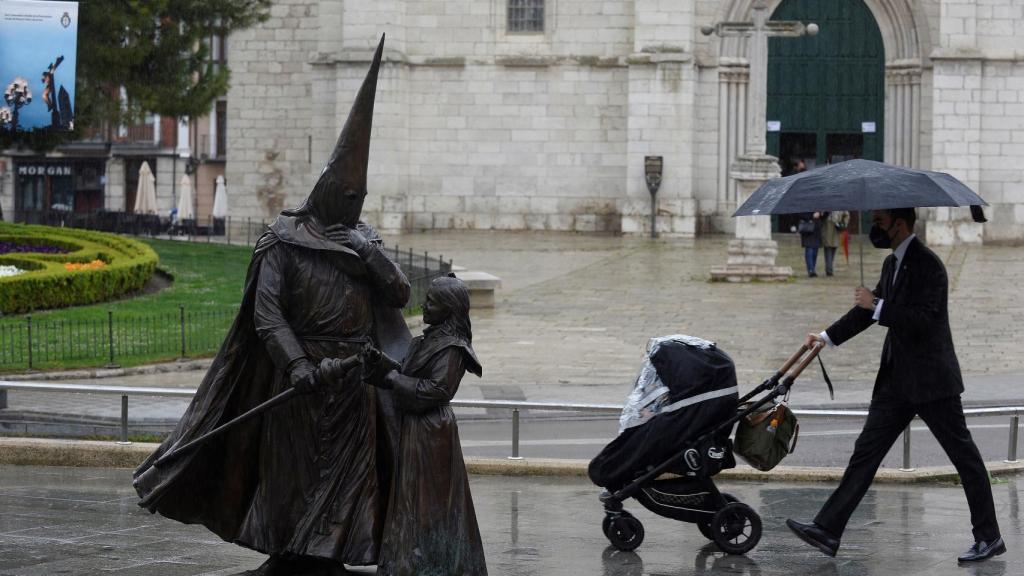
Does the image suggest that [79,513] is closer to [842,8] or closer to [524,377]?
[524,377]

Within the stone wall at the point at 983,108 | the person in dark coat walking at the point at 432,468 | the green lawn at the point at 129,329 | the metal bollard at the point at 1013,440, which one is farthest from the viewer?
the stone wall at the point at 983,108

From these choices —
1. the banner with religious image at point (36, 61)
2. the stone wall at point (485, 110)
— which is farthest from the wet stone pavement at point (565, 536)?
the stone wall at point (485, 110)

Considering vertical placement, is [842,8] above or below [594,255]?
above

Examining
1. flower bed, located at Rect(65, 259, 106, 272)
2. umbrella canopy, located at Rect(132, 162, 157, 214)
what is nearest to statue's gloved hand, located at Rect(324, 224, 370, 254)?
flower bed, located at Rect(65, 259, 106, 272)

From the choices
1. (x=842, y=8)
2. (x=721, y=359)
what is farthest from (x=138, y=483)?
(x=842, y=8)

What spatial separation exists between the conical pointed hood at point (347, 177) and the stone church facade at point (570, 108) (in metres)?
28.1

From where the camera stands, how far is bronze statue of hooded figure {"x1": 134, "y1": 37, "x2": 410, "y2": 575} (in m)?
7.46

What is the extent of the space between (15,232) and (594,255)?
34.9 ft

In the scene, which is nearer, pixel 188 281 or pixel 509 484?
pixel 509 484

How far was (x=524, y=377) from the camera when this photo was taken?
1750 cm

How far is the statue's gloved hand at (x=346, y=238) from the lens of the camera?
7.61 m

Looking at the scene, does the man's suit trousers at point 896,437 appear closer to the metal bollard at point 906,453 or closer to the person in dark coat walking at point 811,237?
the metal bollard at point 906,453

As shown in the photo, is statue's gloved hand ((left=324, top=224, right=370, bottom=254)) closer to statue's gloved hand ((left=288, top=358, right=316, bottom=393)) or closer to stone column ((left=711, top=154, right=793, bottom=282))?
statue's gloved hand ((left=288, top=358, right=316, bottom=393))

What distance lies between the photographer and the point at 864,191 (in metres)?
8.64
